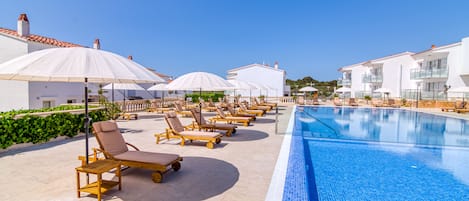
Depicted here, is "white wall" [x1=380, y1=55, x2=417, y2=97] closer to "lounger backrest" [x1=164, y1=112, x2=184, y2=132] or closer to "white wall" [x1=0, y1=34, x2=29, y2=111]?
"lounger backrest" [x1=164, y1=112, x2=184, y2=132]

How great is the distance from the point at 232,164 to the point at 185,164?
1.12 meters

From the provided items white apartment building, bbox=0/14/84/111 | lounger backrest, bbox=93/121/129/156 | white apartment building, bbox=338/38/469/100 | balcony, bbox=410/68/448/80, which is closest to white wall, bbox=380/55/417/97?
white apartment building, bbox=338/38/469/100

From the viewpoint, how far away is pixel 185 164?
233 inches

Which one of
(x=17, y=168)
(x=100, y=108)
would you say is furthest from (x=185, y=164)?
(x=100, y=108)

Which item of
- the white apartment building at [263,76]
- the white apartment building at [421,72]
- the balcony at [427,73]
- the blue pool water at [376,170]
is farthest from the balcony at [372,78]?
the blue pool water at [376,170]

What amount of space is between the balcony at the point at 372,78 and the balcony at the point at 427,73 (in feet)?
16.6

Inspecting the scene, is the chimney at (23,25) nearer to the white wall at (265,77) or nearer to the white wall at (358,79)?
the white wall at (265,77)

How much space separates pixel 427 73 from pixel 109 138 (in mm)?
36492

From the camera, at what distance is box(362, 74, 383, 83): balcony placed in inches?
1522

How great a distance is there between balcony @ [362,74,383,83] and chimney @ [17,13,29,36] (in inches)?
1681

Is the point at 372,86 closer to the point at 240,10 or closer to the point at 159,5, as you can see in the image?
the point at 240,10

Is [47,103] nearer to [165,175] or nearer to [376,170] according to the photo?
[165,175]

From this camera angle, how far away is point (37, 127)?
7.65 m

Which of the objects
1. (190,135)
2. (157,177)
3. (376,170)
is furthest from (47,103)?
(376,170)
